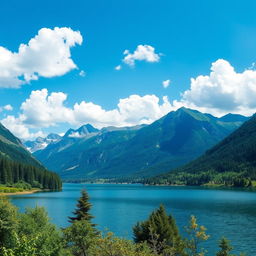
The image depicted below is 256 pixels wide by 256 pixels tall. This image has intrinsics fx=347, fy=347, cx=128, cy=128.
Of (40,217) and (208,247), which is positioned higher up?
(40,217)

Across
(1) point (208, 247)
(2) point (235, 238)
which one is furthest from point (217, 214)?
(1) point (208, 247)

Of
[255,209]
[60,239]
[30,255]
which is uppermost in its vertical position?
[30,255]

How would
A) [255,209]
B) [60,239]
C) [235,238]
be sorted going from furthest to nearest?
[255,209] → [235,238] → [60,239]

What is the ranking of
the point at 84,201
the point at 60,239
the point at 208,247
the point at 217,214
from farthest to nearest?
the point at 217,214, the point at 208,247, the point at 84,201, the point at 60,239

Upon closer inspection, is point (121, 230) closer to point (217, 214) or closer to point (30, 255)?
point (217, 214)

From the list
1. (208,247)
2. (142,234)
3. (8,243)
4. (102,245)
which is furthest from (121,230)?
(102,245)

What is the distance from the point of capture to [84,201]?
75125 mm

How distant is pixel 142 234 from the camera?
6750 centimetres

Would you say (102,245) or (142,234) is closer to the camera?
(102,245)

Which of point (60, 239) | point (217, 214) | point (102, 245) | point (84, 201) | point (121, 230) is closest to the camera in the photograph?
point (102, 245)

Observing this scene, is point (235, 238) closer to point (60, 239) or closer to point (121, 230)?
point (121, 230)

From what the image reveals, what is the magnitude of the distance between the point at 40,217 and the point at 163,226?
81.9 feet

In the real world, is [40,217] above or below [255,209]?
above

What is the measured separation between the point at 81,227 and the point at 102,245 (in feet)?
31.3
